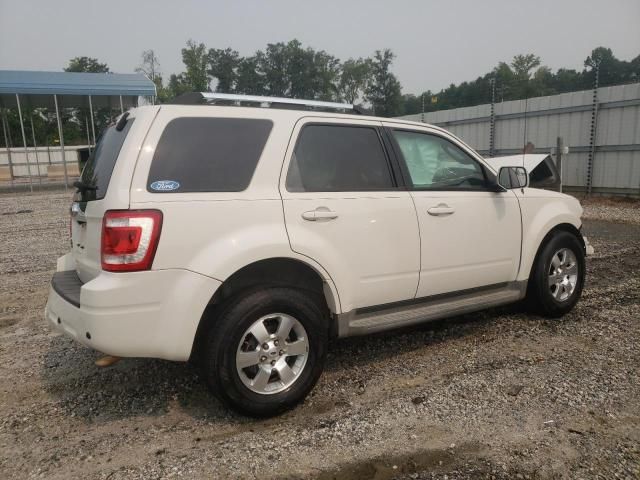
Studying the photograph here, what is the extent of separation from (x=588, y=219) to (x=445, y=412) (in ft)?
31.4

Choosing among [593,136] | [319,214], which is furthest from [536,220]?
[593,136]

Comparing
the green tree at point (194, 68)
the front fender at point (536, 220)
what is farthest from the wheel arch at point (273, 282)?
the green tree at point (194, 68)

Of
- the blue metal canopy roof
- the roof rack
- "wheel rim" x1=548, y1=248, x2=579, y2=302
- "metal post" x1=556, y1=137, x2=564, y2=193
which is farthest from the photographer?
the blue metal canopy roof

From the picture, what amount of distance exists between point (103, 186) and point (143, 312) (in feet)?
2.62

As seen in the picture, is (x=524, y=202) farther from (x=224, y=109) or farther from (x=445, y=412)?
(x=224, y=109)

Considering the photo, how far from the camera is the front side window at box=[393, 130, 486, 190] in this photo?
12.5 ft

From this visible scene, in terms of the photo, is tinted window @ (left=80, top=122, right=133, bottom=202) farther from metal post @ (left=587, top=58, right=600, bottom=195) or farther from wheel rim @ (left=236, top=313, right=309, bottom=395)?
metal post @ (left=587, top=58, right=600, bottom=195)

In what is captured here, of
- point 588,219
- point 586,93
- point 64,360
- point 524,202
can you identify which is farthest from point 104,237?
point 586,93

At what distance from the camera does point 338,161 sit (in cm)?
342

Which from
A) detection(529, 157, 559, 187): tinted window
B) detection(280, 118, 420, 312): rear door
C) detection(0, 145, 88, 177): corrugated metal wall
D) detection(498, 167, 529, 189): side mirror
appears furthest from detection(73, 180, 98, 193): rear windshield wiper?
detection(0, 145, 88, 177): corrugated metal wall

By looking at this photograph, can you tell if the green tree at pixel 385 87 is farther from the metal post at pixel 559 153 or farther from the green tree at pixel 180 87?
the metal post at pixel 559 153

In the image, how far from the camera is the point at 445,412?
306 cm

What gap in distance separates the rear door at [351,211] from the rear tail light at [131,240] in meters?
0.82

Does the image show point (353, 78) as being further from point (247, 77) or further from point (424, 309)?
point (424, 309)
